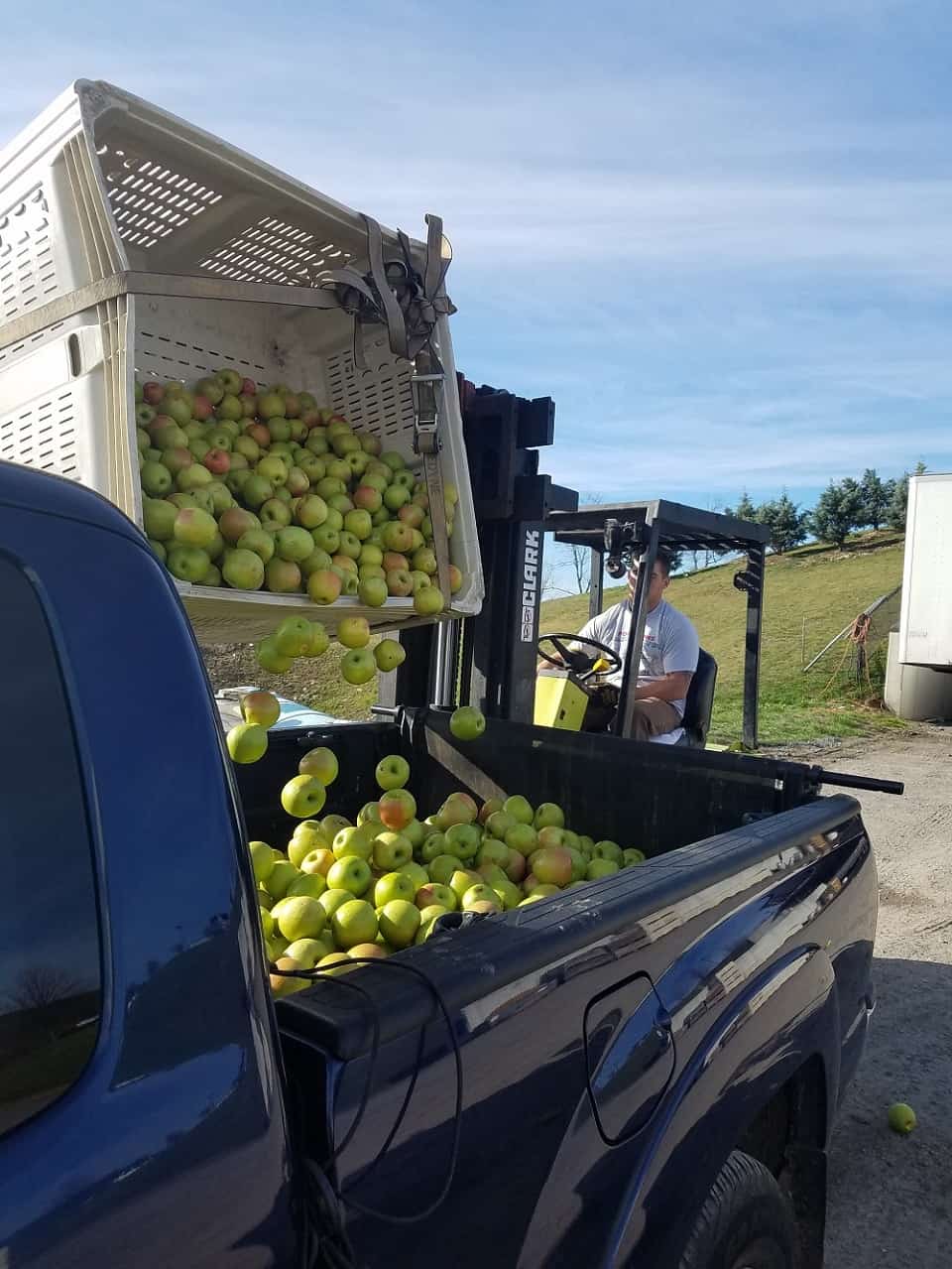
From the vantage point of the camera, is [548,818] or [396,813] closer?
[396,813]

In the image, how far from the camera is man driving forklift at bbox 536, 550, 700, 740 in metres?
5.89

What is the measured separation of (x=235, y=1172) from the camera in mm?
1057

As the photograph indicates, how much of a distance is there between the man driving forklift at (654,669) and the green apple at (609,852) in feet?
8.91

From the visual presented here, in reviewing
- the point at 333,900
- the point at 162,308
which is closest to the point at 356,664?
the point at 333,900

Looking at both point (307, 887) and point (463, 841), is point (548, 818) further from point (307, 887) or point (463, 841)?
point (307, 887)

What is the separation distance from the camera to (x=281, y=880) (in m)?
2.50

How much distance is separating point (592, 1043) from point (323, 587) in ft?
4.48

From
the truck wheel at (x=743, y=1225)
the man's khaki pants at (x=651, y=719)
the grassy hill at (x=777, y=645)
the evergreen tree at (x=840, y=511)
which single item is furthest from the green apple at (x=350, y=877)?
the evergreen tree at (x=840, y=511)

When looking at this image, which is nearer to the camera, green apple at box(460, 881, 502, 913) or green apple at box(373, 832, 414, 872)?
green apple at box(460, 881, 502, 913)

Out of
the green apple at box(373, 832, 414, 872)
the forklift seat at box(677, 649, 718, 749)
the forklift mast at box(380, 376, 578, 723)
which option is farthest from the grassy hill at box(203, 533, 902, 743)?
the green apple at box(373, 832, 414, 872)

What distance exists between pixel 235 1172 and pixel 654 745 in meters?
2.35

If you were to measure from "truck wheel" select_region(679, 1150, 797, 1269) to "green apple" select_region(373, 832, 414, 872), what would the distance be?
1.09m

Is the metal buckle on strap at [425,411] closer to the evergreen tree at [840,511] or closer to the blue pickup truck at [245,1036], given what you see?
the blue pickup truck at [245,1036]

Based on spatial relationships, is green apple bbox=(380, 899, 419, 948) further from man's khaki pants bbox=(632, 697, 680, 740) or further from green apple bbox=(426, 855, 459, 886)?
man's khaki pants bbox=(632, 697, 680, 740)
